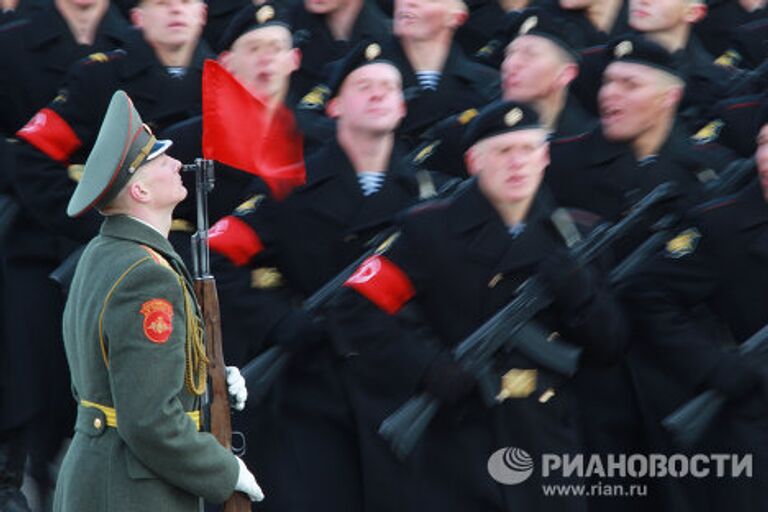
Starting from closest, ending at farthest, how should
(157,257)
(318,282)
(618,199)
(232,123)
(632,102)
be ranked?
(157,257) → (232,123) → (318,282) → (618,199) → (632,102)

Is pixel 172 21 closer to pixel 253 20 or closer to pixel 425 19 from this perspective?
pixel 253 20

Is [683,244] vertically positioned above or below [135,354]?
below

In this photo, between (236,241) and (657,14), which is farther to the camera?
(657,14)

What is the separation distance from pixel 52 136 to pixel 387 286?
194 centimetres

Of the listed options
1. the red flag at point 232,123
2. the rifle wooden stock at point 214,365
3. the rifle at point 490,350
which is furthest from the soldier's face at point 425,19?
the rifle wooden stock at point 214,365

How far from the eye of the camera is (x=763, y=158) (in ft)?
22.5

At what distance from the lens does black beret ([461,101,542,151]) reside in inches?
269

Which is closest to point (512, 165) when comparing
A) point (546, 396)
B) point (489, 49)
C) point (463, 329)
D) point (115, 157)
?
point (463, 329)

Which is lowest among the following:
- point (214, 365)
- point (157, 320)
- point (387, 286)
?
point (387, 286)

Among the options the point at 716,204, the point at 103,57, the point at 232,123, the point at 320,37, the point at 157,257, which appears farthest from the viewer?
the point at 320,37

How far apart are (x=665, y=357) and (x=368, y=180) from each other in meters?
1.29

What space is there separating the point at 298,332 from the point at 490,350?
84cm

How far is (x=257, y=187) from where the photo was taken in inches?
290

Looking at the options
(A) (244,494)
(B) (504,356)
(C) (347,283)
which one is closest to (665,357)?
(B) (504,356)
